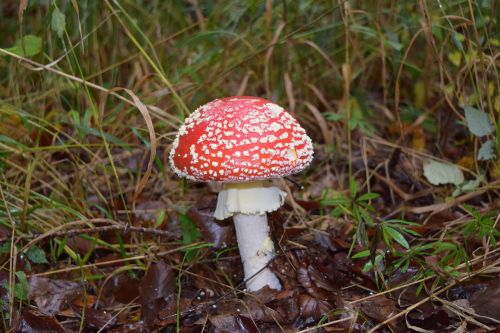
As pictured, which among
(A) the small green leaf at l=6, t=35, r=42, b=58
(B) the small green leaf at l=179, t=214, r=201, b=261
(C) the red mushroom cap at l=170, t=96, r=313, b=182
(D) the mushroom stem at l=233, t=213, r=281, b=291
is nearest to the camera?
(C) the red mushroom cap at l=170, t=96, r=313, b=182

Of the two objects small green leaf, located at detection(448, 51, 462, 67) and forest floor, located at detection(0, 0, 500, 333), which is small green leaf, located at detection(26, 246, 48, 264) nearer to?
forest floor, located at detection(0, 0, 500, 333)

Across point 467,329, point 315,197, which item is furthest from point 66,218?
point 467,329

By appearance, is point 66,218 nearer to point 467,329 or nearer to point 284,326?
point 284,326

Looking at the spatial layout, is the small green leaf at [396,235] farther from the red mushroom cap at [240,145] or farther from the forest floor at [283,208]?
the red mushroom cap at [240,145]

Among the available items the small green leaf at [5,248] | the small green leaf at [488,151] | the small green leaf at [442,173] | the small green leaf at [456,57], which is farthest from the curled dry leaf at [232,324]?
the small green leaf at [456,57]

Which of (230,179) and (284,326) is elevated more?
(230,179)

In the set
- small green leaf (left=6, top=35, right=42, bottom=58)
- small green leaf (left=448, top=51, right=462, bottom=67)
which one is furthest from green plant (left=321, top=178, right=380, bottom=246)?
small green leaf (left=6, top=35, right=42, bottom=58)
